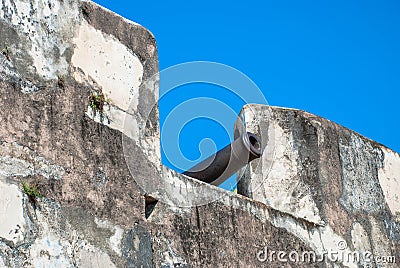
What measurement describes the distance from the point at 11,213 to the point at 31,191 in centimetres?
16

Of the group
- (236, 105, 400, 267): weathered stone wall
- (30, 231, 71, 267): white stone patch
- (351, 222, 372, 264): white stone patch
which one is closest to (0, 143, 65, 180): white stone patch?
(30, 231, 71, 267): white stone patch

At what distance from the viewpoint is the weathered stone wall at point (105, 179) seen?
3.93 meters

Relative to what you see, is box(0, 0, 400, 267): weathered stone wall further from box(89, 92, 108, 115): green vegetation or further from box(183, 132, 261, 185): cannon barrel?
box(183, 132, 261, 185): cannon barrel

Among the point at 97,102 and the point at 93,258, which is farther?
the point at 97,102

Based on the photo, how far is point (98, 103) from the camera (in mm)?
4398

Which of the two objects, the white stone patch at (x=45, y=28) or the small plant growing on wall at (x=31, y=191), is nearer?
the small plant growing on wall at (x=31, y=191)

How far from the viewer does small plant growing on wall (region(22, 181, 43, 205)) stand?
389cm

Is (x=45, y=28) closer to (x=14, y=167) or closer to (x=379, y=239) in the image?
(x=14, y=167)

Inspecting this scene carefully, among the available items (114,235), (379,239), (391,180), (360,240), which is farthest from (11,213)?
(391,180)

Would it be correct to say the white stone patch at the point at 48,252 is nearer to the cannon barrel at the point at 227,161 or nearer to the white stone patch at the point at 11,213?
the white stone patch at the point at 11,213

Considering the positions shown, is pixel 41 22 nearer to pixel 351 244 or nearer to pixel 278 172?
pixel 278 172

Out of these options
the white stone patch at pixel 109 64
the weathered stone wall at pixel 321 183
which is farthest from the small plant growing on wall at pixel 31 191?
the weathered stone wall at pixel 321 183

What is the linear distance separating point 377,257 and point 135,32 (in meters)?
2.15

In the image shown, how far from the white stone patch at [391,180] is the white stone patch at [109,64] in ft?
7.06
